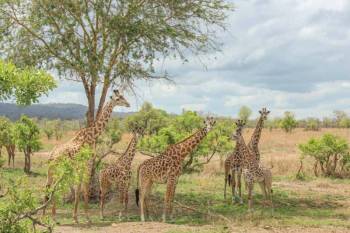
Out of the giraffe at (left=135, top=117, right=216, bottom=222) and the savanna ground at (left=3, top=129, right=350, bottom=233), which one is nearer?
the savanna ground at (left=3, top=129, right=350, bottom=233)

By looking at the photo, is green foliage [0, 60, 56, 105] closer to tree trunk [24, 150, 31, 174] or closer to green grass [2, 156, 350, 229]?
green grass [2, 156, 350, 229]

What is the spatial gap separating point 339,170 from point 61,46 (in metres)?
13.1

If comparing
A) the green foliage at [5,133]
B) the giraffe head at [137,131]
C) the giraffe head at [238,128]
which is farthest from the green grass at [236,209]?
the green foliage at [5,133]

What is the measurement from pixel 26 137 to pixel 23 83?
19.1 metres

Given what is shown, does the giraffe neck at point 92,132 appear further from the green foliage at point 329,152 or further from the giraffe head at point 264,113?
the green foliage at point 329,152

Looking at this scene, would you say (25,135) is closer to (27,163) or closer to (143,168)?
(27,163)

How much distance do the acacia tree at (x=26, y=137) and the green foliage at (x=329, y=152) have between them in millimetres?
11795

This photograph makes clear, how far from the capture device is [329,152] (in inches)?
866

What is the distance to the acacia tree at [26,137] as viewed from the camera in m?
24.2

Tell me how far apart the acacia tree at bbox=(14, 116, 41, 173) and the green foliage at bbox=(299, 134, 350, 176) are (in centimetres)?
1180

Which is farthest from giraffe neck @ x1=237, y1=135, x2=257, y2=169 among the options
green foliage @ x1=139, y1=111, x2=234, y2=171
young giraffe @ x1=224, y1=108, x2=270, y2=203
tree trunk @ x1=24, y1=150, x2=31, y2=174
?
tree trunk @ x1=24, y1=150, x2=31, y2=174

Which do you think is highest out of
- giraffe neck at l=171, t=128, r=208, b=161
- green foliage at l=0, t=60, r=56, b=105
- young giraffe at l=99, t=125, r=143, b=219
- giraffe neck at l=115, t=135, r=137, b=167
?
green foliage at l=0, t=60, r=56, b=105

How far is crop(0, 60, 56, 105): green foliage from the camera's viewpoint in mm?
5859

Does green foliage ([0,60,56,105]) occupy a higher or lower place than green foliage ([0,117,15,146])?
higher
